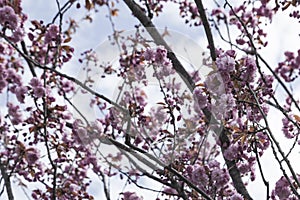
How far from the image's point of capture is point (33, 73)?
3.96 meters

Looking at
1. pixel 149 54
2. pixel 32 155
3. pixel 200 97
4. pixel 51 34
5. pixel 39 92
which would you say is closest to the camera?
pixel 200 97

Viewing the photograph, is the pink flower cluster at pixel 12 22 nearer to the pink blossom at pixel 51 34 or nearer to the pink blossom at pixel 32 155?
the pink blossom at pixel 51 34

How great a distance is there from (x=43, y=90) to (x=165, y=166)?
1.48m

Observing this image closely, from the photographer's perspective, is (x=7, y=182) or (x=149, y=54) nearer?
(x=149, y=54)

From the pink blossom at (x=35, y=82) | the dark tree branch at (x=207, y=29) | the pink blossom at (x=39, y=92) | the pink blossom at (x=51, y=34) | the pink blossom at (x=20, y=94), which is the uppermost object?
the pink blossom at (x=51, y=34)

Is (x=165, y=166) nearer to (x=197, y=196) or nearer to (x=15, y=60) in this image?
(x=197, y=196)

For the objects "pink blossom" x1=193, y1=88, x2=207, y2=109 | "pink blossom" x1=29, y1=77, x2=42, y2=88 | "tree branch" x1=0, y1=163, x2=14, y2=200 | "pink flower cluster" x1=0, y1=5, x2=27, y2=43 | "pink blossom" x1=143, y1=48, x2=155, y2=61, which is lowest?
"pink blossom" x1=193, y1=88, x2=207, y2=109

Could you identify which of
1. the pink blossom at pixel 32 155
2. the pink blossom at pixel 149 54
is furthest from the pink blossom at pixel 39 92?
the pink blossom at pixel 149 54

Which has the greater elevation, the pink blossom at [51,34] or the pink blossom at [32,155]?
the pink blossom at [51,34]

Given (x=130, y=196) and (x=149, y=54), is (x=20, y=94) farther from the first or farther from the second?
(x=149, y=54)

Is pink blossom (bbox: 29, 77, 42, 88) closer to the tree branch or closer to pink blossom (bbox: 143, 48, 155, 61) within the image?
the tree branch

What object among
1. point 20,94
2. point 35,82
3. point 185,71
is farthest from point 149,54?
point 20,94

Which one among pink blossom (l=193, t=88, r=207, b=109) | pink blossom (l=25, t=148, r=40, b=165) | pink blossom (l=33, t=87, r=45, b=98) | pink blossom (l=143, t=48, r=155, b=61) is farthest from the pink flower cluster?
pink blossom (l=193, t=88, r=207, b=109)

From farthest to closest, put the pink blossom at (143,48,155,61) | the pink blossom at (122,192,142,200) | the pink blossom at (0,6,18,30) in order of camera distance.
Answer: the pink blossom at (0,6,18,30)
the pink blossom at (122,192,142,200)
the pink blossom at (143,48,155,61)
